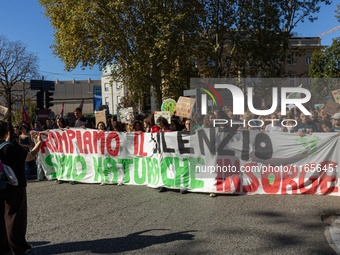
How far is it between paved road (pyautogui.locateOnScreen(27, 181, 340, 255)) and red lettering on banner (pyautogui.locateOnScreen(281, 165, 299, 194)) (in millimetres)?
284

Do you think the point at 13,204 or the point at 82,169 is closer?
the point at 13,204

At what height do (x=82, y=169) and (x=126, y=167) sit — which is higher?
(x=126, y=167)

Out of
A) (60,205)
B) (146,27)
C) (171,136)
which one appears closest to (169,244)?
(60,205)

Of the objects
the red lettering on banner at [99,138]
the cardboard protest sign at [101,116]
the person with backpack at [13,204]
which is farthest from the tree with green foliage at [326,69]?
the person with backpack at [13,204]

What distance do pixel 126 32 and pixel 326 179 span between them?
13.7m

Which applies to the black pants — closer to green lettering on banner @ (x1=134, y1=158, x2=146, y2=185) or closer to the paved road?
the paved road

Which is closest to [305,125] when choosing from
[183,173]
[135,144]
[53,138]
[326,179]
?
[326,179]

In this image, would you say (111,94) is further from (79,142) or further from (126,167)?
(126,167)

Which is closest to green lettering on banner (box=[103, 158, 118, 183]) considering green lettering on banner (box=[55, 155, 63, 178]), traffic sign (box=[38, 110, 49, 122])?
green lettering on banner (box=[55, 155, 63, 178])

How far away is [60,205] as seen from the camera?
242 inches

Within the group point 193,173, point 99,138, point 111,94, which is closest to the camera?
point 193,173

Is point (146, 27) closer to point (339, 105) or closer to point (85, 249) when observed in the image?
point (339, 105)

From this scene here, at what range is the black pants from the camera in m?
3.82

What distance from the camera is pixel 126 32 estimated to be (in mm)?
17078
